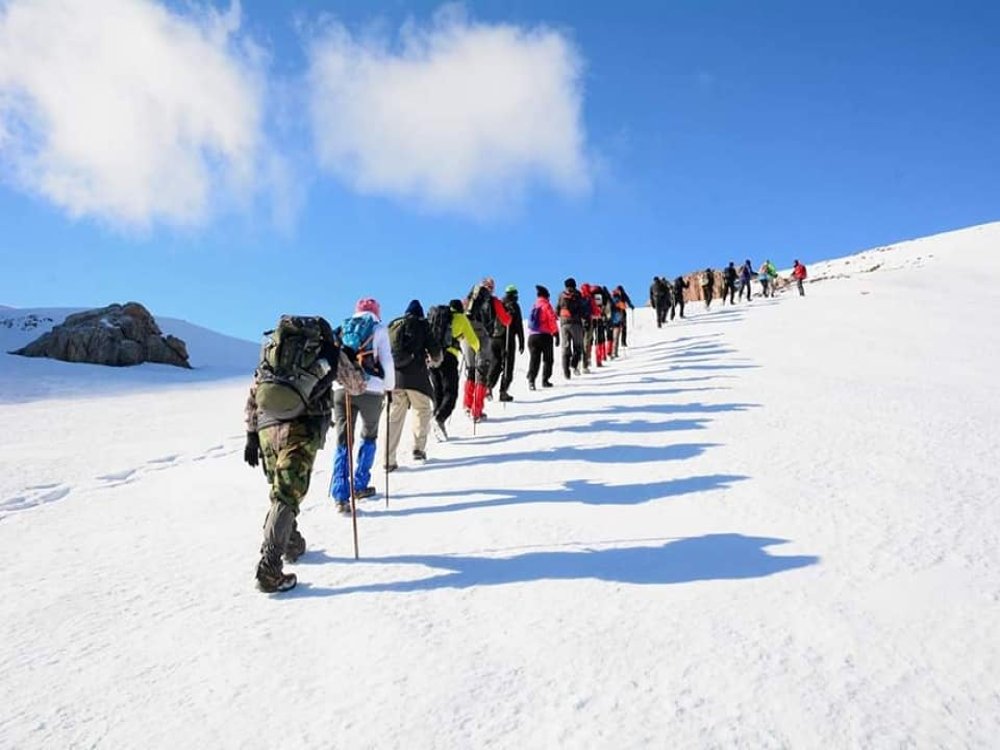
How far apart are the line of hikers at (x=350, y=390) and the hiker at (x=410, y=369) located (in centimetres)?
1

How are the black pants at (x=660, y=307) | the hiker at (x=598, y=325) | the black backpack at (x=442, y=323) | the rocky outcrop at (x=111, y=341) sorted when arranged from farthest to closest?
the black pants at (x=660, y=307), the rocky outcrop at (x=111, y=341), the hiker at (x=598, y=325), the black backpack at (x=442, y=323)

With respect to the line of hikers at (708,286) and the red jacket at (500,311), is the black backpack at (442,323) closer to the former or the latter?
the red jacket at (500,311)

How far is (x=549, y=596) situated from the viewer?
364 cm

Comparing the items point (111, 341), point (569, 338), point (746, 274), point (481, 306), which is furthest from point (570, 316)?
point (746, 274)

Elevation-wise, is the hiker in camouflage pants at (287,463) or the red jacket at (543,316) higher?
the red jacket at (543,316)

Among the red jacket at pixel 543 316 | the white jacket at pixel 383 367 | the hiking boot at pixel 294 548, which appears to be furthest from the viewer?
the red jacket at pixel 543 316

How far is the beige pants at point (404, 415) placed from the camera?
6.87 meters

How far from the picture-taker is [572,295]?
13195 mm

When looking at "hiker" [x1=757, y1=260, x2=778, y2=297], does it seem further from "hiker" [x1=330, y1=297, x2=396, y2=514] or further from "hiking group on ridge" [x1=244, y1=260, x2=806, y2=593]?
"hiker" [x1=330, y1=297, x2=396, y2=514]

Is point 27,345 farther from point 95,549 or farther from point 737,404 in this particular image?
point 737,404

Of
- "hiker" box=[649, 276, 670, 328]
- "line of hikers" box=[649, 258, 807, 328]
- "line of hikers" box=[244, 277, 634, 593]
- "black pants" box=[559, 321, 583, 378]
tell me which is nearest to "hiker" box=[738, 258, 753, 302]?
"line of hikers" box=[649, 258, 807, 328]

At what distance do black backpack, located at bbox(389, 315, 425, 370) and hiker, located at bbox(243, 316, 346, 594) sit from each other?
2.53 m

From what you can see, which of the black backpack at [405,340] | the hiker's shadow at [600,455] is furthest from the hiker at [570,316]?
the black backpack at [405,340]

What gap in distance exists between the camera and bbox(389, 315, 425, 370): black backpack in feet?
23.1
